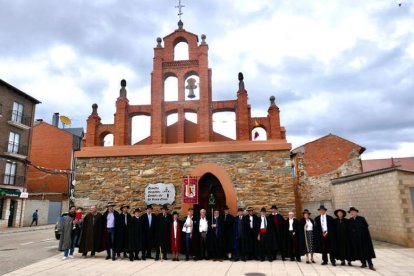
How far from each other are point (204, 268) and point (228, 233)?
167 centimetres

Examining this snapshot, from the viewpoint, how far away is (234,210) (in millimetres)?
9914

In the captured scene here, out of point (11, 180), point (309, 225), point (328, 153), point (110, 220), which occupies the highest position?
point (328, 153)

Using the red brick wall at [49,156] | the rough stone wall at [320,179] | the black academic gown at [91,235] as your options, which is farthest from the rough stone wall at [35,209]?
the rough stone wall at [320,179]

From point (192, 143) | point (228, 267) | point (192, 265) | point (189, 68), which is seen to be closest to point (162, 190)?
point (192, 143)

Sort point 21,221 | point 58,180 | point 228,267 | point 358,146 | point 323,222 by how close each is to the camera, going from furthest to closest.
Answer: point 58,180, point 21,221, point 358,146, point 323,222, point 228,267

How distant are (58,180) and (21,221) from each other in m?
6.56

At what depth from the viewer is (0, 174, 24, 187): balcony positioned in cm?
2348

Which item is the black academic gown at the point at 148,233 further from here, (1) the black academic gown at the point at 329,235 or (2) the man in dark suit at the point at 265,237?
(1) the black academic gown at the point at 329,235

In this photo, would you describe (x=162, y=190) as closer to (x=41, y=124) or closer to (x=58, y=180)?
(x=58, y=180)

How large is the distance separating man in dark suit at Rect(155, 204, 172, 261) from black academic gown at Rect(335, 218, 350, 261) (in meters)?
4.63

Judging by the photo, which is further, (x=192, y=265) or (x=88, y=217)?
(x=88, y=217)

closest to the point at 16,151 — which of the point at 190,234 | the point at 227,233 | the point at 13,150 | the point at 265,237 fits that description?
the point at 13,150

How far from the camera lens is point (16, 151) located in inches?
995

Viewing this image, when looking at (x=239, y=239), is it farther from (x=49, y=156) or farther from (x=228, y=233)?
(x=49, y=156)
